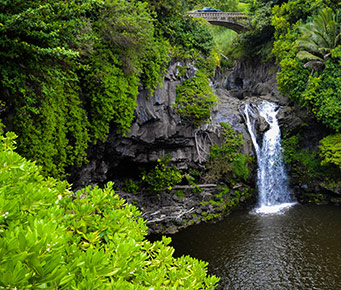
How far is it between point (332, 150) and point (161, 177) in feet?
28.5

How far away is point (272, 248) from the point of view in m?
8.71

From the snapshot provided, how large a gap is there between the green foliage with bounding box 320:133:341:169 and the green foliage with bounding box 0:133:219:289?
40.0ft

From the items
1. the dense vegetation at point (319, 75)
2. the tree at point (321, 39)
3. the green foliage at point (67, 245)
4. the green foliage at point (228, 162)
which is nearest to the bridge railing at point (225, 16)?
the dense vegetation at point (319, 75)

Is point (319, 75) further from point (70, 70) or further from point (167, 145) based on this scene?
point (70, 70)

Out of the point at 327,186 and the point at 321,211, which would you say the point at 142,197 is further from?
the point at 327,186

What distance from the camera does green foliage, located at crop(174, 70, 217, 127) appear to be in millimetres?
11852

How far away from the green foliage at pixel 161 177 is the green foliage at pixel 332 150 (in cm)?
759

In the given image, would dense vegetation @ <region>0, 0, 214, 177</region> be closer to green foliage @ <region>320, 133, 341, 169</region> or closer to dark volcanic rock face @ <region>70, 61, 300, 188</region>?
dark volcanic rock face @ <region>70, 61, 300, 188</region>

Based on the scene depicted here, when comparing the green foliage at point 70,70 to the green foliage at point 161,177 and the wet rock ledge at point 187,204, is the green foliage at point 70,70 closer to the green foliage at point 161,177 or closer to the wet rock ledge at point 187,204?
the green foliage at point 161,177

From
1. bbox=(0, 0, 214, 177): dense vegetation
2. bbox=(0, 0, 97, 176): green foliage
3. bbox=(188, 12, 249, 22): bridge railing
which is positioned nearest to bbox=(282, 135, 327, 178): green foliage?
bbox=(0, 0, 214, 177): dense vegetation

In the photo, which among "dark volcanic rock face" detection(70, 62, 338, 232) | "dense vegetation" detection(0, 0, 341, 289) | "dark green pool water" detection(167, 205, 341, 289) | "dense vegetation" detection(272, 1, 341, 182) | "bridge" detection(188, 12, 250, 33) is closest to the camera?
"dense vegetation" detection(0, 0, 341, 289)

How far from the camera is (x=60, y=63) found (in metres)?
6.47

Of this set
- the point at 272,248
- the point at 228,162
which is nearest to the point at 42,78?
the point at 272,248

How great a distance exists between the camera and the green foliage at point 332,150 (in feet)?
39.6
